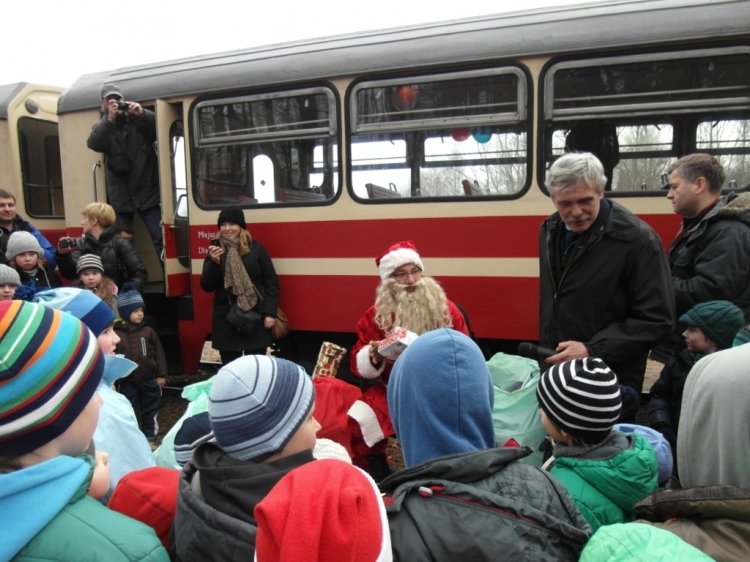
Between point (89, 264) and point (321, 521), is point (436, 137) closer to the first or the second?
point (89, 264)

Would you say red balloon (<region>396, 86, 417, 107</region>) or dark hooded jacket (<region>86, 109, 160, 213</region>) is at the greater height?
red balloon (<region>396, 86, 417, 107</region>)

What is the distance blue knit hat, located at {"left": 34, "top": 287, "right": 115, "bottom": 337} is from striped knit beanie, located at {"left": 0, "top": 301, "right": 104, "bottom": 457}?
3.09ft

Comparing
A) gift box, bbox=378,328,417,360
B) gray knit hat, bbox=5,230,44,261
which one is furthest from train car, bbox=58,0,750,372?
gift box, bbox=378,328,417,360

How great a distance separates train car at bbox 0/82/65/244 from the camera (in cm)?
650

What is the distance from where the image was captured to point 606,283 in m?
2.46

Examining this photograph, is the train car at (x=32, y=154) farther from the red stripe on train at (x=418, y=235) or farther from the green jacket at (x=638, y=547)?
the green jacket at (x=638, y=547)

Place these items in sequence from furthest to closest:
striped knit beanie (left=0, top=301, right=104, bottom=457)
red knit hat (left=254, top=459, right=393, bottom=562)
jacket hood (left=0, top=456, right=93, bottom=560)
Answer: striped knit beanie (left=0, top=301, right=104, bottom=457) → jacket hood (left=0, top=456, right=93, bottom=560) → red knit hat (left=254, top=459, right=393, bottom=562)

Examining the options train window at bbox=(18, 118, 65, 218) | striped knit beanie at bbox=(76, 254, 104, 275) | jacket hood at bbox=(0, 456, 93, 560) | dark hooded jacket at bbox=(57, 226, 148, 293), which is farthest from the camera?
train window at bbox=(18, 118, 65, 218)

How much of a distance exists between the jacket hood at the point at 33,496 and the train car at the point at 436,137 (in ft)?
11.5

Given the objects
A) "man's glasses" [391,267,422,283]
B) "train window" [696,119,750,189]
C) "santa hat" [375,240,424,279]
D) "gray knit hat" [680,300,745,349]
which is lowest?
"gray knit hat" [680,300,745,349]

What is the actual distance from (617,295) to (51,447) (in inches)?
89.6

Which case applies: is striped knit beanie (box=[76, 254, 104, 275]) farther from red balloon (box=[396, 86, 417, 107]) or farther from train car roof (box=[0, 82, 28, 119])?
train car roof (box=[0, 82, 28, 119])

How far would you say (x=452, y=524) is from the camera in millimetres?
1111

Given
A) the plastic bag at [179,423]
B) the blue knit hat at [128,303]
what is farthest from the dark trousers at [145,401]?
the plastic bag at [179,423]
